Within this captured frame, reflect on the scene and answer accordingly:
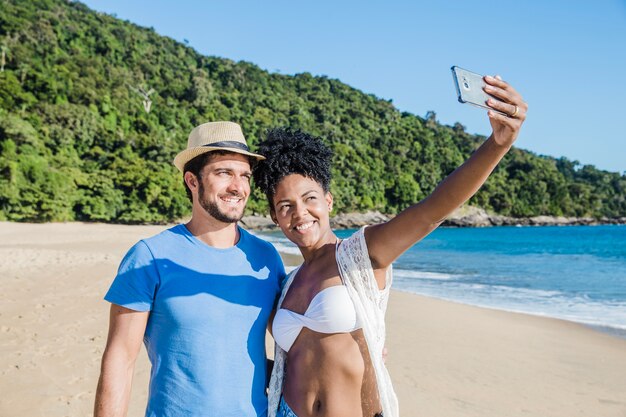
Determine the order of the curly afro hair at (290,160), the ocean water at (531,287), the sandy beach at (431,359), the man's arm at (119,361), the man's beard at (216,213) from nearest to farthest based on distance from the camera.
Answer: the man's arm at (119,361)
the man's beard at (216,213)
the curly afro hair at (290,160)
the sandy beach at (431,359)
the ocean water at (531,287)

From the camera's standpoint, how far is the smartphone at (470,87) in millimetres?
1244

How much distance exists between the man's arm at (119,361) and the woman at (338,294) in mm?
587

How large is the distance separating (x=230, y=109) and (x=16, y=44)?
33077mm

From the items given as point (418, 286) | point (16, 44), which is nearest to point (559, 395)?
point (418, 286)

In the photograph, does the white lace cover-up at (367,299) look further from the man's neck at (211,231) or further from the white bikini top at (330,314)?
the man's neck at (211,231)

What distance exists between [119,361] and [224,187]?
33.8 inches

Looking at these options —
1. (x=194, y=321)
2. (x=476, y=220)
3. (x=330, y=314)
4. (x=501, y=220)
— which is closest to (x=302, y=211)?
(x=330, y=314)

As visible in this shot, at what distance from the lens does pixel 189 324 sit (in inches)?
72.7

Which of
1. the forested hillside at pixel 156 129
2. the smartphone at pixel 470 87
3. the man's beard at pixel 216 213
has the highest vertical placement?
the forested hillside at pixel 156 129

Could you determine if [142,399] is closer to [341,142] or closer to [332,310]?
[332,310]

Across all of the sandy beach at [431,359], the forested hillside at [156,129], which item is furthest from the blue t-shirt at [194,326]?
the forested hillside at [156,129]

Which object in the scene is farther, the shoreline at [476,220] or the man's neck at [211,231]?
the shoreline at [476,220]

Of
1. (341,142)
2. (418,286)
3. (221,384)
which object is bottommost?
(418,286)

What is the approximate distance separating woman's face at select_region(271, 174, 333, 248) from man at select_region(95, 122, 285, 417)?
22 cm
